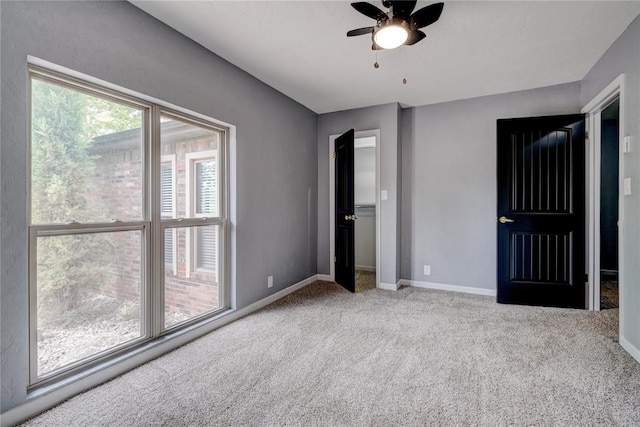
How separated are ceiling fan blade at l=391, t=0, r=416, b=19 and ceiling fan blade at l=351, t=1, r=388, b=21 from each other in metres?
0.08

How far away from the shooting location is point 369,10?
1.92 metres

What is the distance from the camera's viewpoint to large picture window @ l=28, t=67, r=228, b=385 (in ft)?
5.72

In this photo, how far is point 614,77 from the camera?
2562 millimetres

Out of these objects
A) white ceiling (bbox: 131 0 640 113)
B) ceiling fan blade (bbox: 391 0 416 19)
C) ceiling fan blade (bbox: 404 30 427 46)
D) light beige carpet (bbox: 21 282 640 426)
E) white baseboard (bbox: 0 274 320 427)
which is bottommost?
light beige carpet (bbox: 21 282 640 426)

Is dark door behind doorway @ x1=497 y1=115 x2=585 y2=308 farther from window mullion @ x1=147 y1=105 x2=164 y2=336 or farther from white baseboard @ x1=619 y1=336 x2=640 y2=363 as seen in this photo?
window mullion @ x1=147 y1=105 x2=164 y2=336

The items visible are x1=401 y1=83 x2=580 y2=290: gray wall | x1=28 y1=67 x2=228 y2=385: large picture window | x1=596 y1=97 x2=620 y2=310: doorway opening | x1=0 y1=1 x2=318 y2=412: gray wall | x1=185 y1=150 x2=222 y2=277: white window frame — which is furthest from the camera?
x1=596 y1=97 x2=620 y2=310: doorway opening

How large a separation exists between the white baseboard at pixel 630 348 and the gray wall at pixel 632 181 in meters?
0.02

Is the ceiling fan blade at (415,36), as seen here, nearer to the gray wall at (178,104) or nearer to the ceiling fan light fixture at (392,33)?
the ceiling fan light fixture at (392,33)

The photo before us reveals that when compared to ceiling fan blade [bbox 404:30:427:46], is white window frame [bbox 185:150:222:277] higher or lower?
lower

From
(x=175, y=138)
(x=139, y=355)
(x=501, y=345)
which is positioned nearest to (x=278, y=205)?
(x=175, y=138)

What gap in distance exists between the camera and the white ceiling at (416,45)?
2121 mm

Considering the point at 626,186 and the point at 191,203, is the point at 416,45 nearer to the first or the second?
the point at 626,186

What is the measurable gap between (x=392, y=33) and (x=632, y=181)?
2122 mm

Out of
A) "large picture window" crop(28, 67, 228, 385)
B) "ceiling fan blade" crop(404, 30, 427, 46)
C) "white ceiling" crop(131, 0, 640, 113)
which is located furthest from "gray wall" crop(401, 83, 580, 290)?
"large picture window" crop(28, 67, 228, 385)
